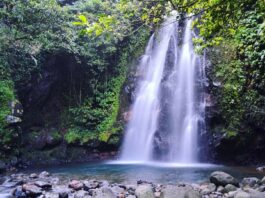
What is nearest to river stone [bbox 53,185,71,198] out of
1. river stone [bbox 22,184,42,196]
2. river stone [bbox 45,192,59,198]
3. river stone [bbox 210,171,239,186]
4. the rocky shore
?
the rocky shore

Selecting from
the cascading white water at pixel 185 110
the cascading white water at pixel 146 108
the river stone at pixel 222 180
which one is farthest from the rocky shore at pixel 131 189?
the cascading white water at pixel 146 108

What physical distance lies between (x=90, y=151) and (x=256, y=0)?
43.8ft

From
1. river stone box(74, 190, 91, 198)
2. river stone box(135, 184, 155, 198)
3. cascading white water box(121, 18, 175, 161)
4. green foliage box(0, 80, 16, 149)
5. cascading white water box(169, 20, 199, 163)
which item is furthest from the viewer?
cascading white water box(121, 18, 175, 161)

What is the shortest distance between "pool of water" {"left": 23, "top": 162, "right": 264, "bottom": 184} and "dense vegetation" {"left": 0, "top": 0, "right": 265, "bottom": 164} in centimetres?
204

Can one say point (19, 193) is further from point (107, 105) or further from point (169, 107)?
point (107, 105)

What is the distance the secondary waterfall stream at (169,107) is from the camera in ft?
47.1

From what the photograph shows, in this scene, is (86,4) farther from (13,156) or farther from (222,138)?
Answer: (222,138)

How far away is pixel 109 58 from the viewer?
61.1ft

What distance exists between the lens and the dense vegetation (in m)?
12.8

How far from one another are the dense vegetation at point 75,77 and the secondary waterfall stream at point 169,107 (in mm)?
963

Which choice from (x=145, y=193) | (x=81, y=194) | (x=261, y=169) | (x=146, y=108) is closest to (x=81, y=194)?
(x=81, y=194)

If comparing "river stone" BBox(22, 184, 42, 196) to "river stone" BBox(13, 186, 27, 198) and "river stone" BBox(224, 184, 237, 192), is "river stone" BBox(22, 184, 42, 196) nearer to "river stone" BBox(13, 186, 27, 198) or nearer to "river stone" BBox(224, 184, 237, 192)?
"river stone" BBox(13, 186, 27, 198)

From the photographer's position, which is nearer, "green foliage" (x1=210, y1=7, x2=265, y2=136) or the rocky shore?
the rocky shore

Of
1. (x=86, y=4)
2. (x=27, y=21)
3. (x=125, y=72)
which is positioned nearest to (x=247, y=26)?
(x=27, y=21)
